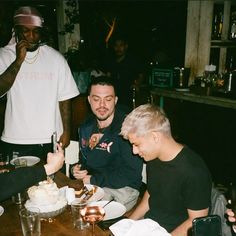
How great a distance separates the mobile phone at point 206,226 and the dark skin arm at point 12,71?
2.19m

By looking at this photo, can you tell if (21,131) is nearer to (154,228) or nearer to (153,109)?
(153,109)

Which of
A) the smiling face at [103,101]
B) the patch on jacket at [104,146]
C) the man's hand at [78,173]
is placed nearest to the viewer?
the man's hand at [78,173]

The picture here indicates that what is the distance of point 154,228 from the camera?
4.95ft

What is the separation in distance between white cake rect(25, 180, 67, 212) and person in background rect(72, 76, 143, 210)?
43cm

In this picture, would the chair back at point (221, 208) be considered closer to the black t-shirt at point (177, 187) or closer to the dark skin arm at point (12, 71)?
the black t-shirt at point (177, 187)

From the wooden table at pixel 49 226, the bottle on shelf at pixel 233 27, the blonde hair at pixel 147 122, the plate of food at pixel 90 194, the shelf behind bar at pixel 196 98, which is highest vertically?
the bottle on shelf at pixel 233 27

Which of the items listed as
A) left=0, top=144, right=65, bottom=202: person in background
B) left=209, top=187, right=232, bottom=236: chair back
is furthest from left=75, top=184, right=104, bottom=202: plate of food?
left=209, top=187, right=232, bottom=236: chair back

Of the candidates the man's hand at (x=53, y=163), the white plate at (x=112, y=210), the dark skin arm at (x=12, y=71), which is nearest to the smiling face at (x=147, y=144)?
the white plate at (x=112, y=210)

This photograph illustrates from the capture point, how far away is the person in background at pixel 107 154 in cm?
234

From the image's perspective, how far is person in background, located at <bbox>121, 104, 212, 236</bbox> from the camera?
180 centimetres

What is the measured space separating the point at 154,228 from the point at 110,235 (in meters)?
0.26

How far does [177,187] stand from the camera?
75.2 inches

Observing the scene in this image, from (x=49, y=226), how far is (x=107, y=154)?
3.11 feet

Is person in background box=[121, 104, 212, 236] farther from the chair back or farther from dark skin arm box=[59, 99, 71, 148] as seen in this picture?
dark skin arm box=[59, 99, 71, 148]
